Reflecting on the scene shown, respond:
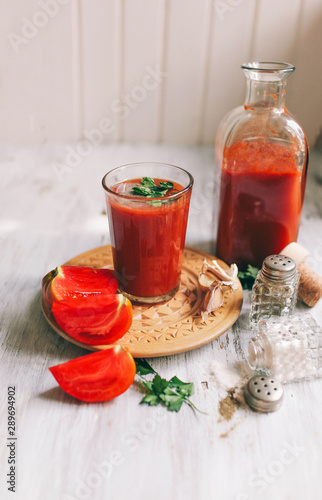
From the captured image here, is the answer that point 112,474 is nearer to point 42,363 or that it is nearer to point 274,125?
point 42,363

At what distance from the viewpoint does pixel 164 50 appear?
176 cm

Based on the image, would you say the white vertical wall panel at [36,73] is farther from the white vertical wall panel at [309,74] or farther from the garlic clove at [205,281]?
the garlic clove at [205,281]

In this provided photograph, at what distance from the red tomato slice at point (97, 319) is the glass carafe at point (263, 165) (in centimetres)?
37

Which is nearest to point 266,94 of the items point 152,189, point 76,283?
point 152,189

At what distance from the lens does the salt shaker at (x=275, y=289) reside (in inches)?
35.6

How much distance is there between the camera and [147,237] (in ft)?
2.97

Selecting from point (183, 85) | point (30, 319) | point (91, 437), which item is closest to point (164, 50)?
point (183, 85)

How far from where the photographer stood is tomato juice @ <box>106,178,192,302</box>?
34.6 inches

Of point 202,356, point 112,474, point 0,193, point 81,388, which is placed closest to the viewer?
point 112,474

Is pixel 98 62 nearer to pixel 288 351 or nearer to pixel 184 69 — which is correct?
pixel 184 69

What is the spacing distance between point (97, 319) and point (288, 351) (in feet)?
1.06

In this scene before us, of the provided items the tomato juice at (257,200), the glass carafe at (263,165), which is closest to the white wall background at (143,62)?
the glass carafe at (263,165)

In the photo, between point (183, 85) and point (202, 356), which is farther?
point (183, 85)

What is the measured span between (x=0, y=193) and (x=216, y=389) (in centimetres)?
99
